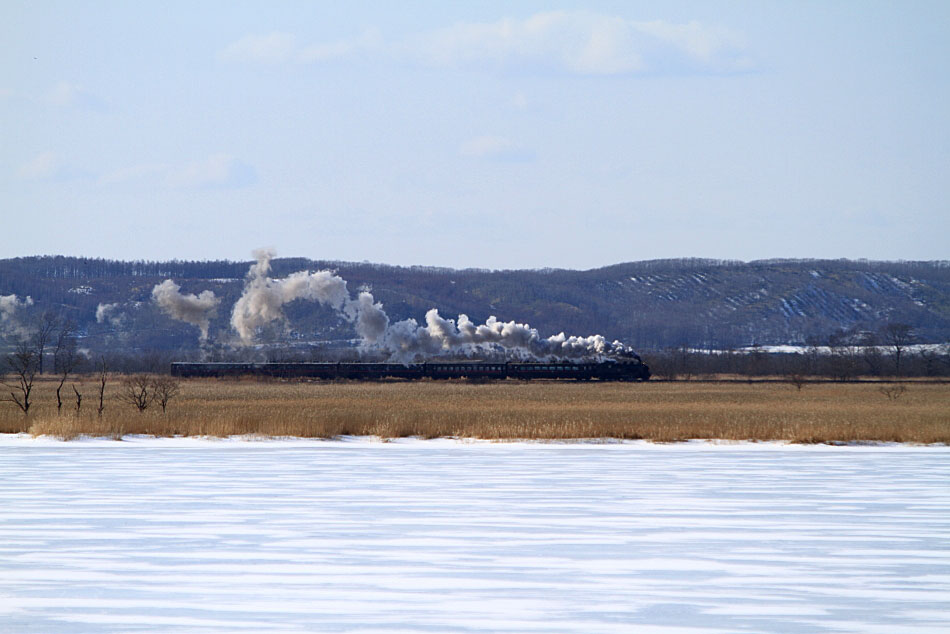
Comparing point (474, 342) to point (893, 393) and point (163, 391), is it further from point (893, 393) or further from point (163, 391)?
point (163, 391)

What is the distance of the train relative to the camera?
91.3 metres

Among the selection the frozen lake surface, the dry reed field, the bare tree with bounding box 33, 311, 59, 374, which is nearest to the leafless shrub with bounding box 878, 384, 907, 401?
the dry reed field

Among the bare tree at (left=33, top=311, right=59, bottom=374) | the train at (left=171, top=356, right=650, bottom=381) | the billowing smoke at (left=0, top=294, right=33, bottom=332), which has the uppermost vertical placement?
the billowing smoke at (left=0, top=294, right=33, bottom=332)

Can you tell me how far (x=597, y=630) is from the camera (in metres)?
11.1

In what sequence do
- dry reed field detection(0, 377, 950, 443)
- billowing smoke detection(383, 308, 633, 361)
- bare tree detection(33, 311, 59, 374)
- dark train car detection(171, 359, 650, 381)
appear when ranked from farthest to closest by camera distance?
billowing smoke detection(383, 308, 633, 361) < dark train car detection(171, 359, 650, 381) < bare tree detection(33, 311, 59, 374) < dry reed field detection(0, 377, 950, 443)

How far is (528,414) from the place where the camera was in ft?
145

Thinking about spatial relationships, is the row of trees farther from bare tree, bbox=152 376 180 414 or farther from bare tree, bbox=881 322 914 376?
bare tree, bbox=881 322 914 376

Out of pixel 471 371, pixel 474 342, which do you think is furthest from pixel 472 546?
pixel 474 342

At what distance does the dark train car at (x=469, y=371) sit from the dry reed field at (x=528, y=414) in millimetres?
14333

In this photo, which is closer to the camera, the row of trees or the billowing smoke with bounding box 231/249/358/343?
the row of trees

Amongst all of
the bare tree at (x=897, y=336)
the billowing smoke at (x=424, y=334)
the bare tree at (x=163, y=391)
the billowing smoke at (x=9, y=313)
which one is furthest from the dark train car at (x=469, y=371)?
the billowing smoke at (x=9, y=313)

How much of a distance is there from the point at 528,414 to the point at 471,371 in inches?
1897

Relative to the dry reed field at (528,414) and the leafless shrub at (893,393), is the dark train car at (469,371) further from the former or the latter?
the leafless shrub at (893,393)

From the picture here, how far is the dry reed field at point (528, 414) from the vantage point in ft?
115
